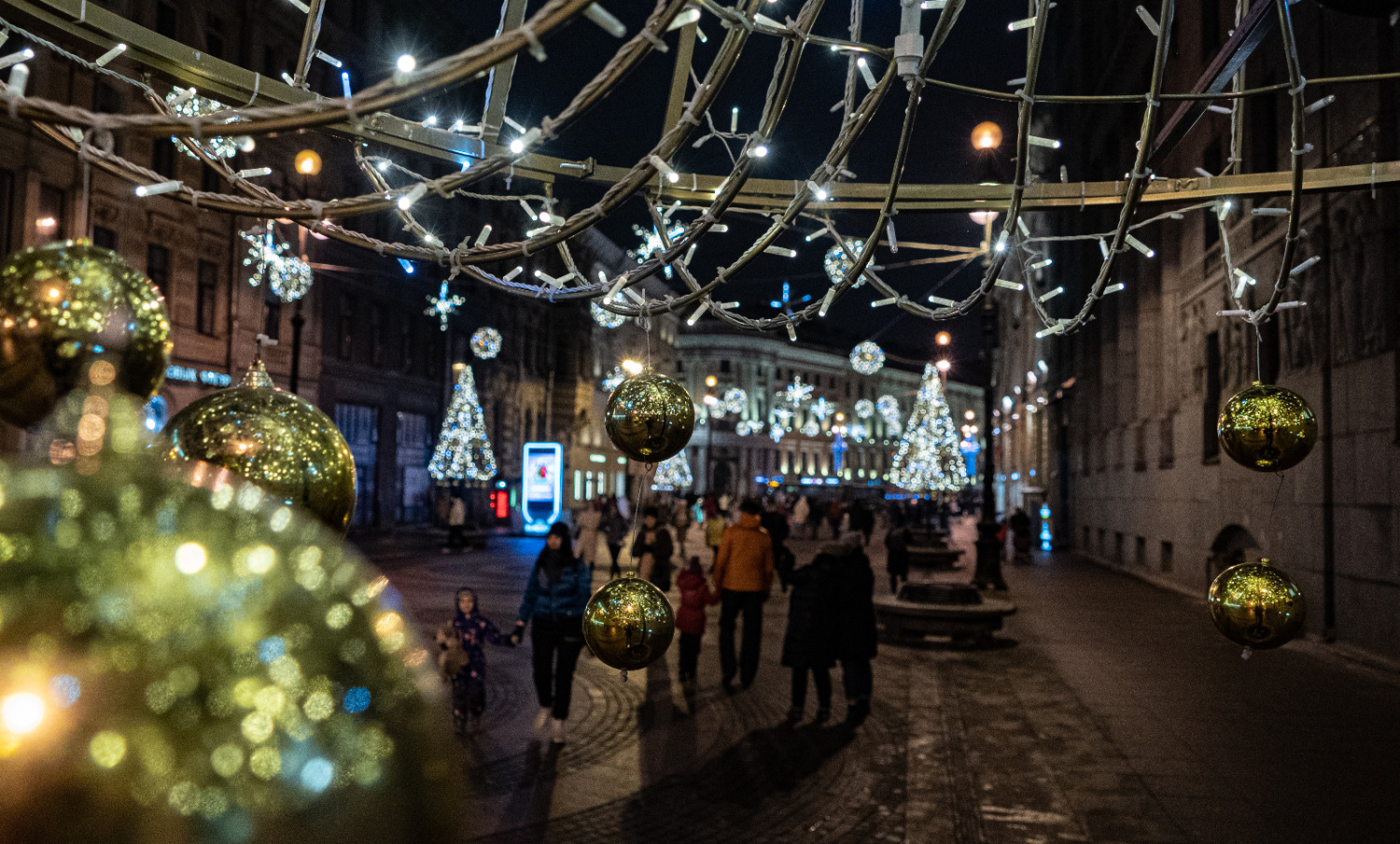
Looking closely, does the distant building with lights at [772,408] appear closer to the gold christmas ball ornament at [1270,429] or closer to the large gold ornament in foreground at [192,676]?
the gold christmas ball ornament at [1270,429]

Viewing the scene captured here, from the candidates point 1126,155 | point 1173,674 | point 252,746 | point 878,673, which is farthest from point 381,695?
point 1126,155

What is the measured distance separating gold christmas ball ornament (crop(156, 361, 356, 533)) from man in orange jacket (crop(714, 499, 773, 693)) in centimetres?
868

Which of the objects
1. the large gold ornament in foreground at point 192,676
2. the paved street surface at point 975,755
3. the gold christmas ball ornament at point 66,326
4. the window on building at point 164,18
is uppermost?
the window on building at point 164,18

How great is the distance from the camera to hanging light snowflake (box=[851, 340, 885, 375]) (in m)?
15.5

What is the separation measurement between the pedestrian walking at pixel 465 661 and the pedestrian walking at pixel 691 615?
2428 millimetres

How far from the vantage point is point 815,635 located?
9609 mm

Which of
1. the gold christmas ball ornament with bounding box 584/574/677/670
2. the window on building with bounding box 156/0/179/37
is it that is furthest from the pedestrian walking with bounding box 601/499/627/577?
the gold christmas ball ornament with bounding box 584/574/677/670

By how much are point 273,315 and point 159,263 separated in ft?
16.0

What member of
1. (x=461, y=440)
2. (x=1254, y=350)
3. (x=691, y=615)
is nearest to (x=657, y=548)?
(x=691, y=615)

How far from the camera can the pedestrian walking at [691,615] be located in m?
10.9

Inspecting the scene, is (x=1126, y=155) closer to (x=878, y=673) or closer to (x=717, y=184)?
(x=878, y=673)

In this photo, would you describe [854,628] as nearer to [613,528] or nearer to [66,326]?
[66,326]

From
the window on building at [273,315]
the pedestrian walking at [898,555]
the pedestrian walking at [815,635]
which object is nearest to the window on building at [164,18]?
the window on building at [273,315]

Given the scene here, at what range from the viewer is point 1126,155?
88.7 ft
